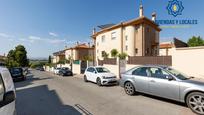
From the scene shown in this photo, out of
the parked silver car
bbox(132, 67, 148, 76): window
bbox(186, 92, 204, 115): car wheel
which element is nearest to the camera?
bbox(186, 92, 204, 115): car wheel

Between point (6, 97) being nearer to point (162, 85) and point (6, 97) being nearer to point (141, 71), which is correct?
point (162, 85)

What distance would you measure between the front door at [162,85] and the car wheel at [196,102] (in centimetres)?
50

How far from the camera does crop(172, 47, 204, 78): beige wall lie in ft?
32.1

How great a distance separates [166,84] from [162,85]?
19 centimetres

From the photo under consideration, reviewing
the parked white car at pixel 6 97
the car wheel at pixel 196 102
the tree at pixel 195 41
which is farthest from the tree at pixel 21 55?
the car wheel at pixel 196 102

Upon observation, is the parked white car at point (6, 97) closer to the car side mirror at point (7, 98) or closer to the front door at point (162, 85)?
the car side mirror at point (7, 98)

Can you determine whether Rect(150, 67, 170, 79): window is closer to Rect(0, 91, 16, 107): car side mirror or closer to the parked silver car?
the parked silver car

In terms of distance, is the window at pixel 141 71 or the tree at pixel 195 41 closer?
the window at pixel 141 71

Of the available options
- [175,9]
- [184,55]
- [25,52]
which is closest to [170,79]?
[184,55]

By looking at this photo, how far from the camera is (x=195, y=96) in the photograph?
5285mm

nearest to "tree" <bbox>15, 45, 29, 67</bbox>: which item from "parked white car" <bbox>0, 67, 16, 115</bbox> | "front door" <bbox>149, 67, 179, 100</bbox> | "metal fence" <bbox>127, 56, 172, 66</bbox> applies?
"metal fence" <bbox>127, 56, 172, 66</bbox>

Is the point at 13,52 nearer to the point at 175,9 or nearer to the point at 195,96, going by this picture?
the point at 175,9

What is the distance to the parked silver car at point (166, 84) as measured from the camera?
528 centimetres

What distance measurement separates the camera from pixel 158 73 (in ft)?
22.3
